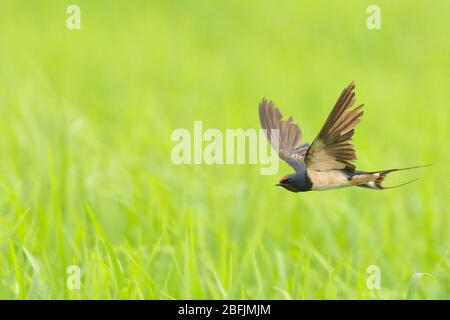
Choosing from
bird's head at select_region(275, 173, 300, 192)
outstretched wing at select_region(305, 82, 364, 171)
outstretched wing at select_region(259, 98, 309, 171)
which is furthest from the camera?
outstretched wing at select_region(259, 98, 309, 171)

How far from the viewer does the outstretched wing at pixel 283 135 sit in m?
1.87

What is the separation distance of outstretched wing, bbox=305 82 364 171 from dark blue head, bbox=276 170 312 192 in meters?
0.02

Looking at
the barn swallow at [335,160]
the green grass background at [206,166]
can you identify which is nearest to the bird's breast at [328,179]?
the barn swallow at [335,160]

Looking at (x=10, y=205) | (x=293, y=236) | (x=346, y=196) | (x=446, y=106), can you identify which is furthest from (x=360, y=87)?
(x=10, y=205)

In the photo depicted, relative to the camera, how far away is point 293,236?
487 cm

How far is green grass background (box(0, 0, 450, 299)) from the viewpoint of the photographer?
3744 mm

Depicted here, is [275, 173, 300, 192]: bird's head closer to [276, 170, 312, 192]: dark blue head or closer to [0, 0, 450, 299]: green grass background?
[276, 170, 312, 192]: dark blue head

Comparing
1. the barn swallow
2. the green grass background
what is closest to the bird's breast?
the barn swallow

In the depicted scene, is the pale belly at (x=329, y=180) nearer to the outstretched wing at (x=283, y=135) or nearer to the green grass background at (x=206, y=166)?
the outstretched wing at (x=283, y=135)

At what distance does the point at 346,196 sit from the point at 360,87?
147 inches

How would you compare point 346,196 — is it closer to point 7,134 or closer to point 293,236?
point 293,236

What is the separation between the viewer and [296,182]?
1.77 meters

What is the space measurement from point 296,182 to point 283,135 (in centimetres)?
20

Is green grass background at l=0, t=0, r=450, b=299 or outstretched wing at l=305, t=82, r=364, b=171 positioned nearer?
outstretched wing at l=305, t=82, r=364, b=171
